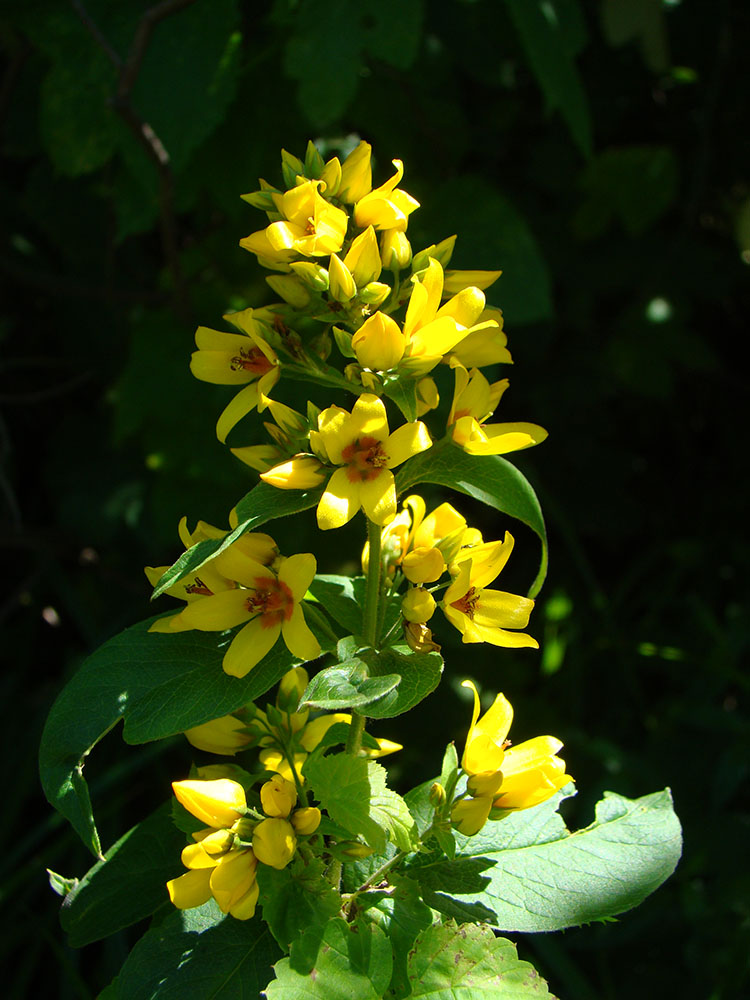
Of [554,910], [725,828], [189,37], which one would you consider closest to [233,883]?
[554,910]

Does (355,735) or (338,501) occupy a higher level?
(338,501)

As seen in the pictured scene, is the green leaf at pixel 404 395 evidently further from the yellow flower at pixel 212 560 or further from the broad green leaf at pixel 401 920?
the broad green leaf at pixel 401 920

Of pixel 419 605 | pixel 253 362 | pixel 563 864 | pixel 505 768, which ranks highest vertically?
pixel 253 362

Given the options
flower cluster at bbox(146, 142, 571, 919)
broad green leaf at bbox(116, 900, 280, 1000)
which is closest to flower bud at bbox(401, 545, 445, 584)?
flower cluster at bbox(146, 142, 571, 919)

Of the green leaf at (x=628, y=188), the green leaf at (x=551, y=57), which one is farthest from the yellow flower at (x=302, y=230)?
the green leaf at (x=628, y=188)

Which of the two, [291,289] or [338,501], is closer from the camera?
[338,501]

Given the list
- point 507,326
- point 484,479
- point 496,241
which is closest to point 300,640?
point 484,479

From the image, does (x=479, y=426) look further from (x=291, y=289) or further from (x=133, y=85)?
(x=133, y=85)
